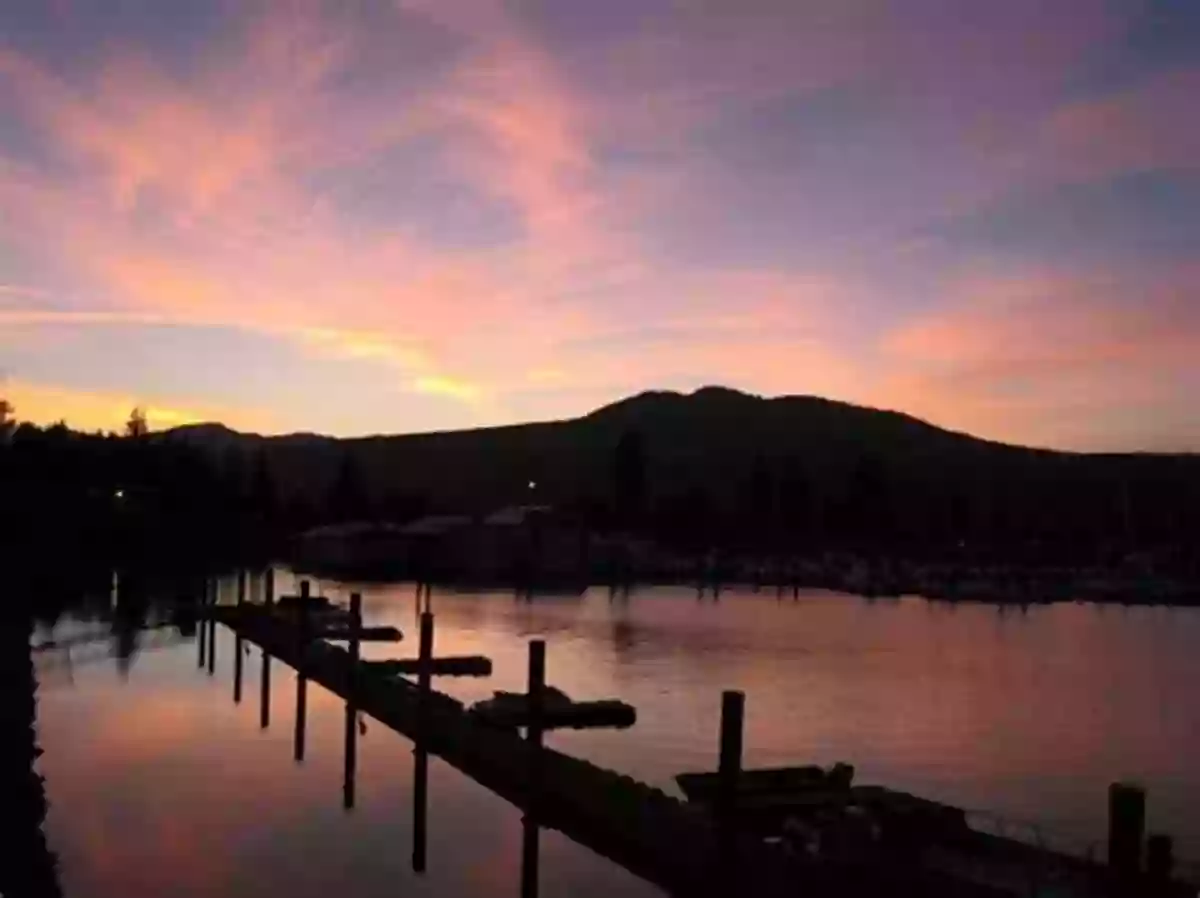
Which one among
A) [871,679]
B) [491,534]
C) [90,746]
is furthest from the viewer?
[491,534]

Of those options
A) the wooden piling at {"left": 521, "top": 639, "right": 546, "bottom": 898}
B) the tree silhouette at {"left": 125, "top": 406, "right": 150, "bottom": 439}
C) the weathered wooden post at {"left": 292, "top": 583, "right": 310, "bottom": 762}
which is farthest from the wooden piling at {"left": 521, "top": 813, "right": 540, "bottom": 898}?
the tree silhouette at {"left": 125, "top": 406, "right": 150, "bottom": 439}

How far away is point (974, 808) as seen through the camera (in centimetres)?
3191

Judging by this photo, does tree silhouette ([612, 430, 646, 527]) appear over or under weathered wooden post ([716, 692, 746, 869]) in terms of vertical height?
over

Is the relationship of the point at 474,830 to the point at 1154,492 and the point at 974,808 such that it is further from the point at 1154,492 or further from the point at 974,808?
the point at 1154,492

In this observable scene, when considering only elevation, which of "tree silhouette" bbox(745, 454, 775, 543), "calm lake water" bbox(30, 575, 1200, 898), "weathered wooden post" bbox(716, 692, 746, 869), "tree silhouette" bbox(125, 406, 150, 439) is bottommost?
"calm lake water" bbox(30, 575, 1200, 898)

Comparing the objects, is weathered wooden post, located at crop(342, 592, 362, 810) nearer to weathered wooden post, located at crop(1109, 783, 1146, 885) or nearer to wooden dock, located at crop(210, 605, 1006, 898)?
wooden dock, located at crop(210, 605, 1006, 898)

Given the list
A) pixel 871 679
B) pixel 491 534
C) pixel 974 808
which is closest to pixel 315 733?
pixel 974 808

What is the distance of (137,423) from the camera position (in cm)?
16038

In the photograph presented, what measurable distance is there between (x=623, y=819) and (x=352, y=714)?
12.2m

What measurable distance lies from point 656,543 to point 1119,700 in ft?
381

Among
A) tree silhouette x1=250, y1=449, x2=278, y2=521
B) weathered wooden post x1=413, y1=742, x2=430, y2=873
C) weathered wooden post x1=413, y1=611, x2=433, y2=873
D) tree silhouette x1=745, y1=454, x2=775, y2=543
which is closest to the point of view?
weathered wooden post x1=413, y1=742, x2=430, y2=873

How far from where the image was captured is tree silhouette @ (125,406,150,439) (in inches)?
6201

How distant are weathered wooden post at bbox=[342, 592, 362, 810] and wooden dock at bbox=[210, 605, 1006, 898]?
48mm

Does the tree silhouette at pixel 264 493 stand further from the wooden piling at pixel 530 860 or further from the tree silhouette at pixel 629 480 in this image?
the wooden piling at pixel 530 860
